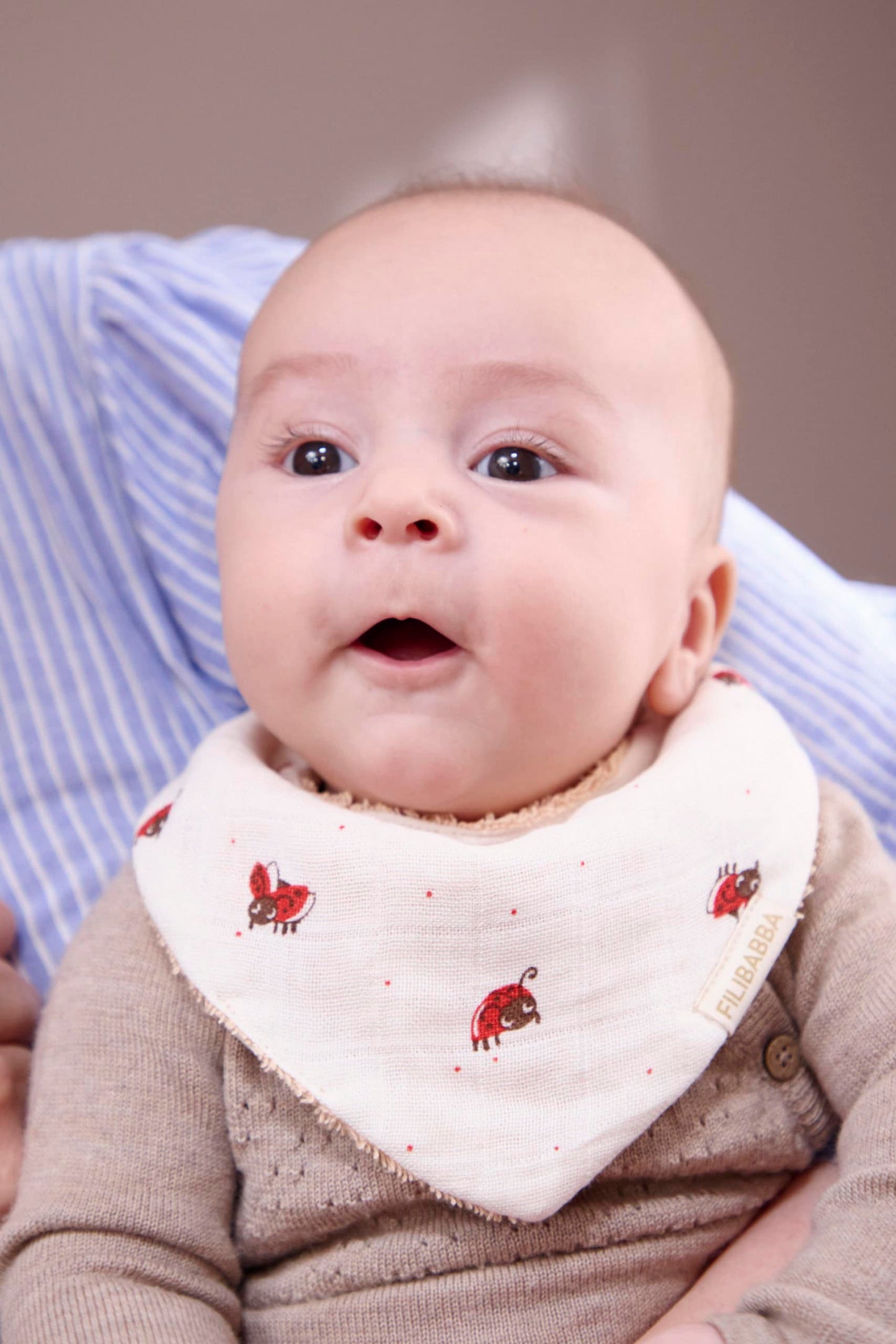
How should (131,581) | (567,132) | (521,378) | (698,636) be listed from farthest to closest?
(567,132) → (131,581) → (698,636) → (521,378)

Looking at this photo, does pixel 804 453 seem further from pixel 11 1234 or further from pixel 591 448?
pixel 11 1234

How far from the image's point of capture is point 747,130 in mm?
1740

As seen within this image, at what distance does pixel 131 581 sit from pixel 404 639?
20.6 inches

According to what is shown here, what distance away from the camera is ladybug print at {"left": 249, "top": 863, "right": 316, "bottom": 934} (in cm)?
83

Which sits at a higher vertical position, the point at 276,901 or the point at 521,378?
the point at 521,378

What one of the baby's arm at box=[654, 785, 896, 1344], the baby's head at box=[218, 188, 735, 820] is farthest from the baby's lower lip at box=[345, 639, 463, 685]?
the baby's arm at box=[654, 785, 896, 1344]

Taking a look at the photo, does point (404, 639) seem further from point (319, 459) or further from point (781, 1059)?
point (781, 1059)

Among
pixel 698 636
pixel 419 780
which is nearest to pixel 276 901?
pixel 419 780

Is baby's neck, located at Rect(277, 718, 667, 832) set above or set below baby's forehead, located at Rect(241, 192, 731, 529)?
below

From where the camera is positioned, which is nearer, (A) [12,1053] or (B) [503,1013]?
(B) [503,1013]

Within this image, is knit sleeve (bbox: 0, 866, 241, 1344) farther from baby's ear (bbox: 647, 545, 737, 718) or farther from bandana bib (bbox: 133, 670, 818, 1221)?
baby's ear (bbox: 647, 545, 737, 718)

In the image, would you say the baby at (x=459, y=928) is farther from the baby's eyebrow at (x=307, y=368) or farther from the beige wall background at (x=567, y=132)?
the beige wall background at (x=567, y=132)

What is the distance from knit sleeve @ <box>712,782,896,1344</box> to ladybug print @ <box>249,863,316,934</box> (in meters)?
0.37

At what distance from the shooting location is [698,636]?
40.9 inches
